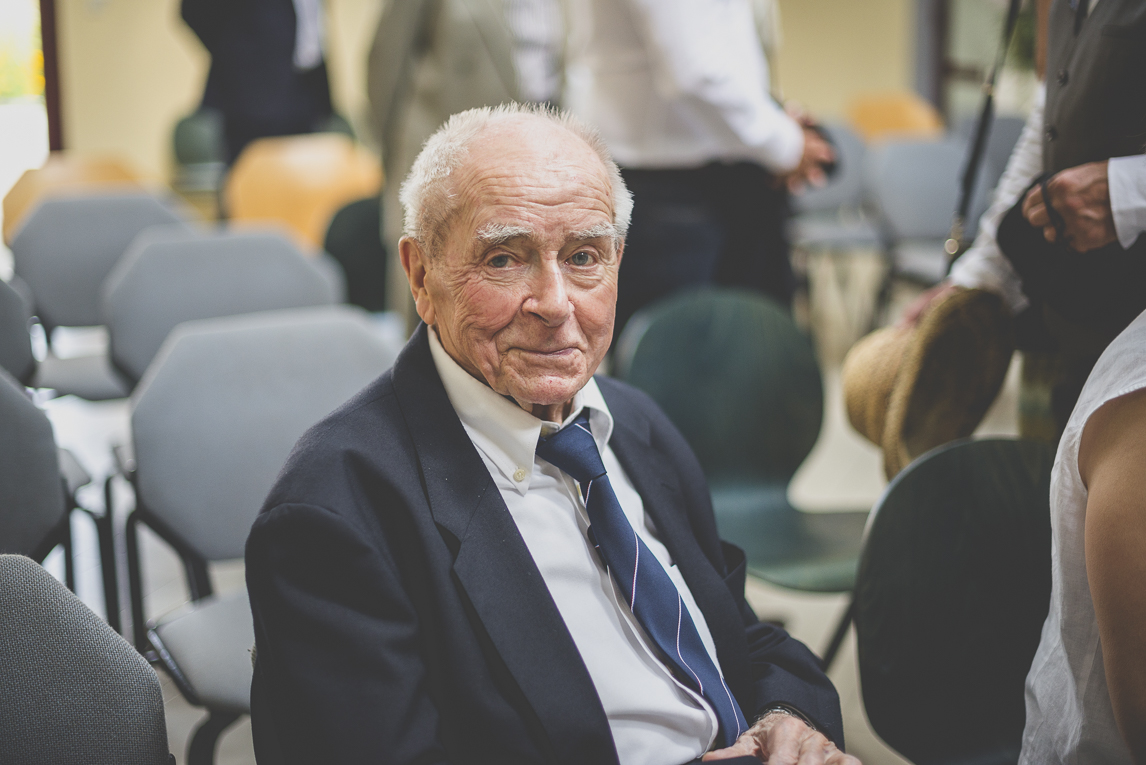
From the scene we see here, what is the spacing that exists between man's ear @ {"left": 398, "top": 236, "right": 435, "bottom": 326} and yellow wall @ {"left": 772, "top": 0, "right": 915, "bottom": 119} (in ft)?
27.5

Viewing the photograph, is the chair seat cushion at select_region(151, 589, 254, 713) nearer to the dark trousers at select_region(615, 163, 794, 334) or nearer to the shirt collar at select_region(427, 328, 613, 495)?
the shirt collar at select_region(427, 328, 613, 495)

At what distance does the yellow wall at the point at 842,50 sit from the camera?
8.87 m

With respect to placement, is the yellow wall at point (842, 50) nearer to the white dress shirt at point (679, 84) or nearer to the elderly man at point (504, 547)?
the white dress shirt at point (679, 84)

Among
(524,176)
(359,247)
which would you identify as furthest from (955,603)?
(359,247)

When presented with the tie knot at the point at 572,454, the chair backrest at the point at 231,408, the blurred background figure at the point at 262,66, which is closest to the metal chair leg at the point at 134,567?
the chair backrest at the point at 231,408

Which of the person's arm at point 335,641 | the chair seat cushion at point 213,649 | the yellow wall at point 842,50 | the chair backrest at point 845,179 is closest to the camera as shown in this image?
the person's arm at point 335,641

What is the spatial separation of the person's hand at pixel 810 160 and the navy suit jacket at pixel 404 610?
1554 mm

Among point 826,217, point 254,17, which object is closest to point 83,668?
point 254,17

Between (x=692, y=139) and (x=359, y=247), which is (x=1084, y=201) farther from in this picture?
(x=359, y=247)

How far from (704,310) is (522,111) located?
1196 millimetres

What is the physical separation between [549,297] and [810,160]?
1.53 m

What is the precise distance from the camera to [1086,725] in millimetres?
1177

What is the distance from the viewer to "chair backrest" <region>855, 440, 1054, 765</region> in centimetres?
144

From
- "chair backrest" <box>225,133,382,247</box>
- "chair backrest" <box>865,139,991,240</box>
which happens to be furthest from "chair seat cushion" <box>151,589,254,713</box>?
"chair backrest" <box>865,139,991,240</box>
